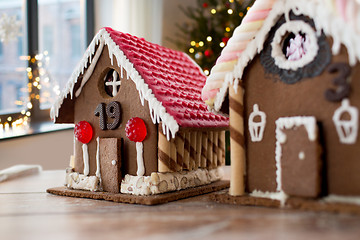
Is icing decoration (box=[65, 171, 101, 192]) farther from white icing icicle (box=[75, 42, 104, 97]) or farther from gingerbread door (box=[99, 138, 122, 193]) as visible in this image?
white icing icicle (box=[75, 42, 104, 97])

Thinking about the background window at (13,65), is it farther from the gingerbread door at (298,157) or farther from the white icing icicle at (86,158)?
the gingerbread door at (298,157)

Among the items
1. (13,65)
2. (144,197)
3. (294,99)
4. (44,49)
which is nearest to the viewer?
(294,99)

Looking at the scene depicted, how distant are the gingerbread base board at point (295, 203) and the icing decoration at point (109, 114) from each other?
42cm

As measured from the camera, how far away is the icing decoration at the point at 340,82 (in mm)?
1031

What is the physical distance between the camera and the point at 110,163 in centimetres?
141

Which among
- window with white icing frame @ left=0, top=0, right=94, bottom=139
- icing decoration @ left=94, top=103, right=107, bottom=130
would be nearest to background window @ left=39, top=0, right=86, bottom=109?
window with white icing frame @ left=0, top=0, right=94, bottom=139

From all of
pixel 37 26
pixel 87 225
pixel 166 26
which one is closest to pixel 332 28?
pixel 87 225

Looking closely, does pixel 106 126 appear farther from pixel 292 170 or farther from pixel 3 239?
pixel 292 170

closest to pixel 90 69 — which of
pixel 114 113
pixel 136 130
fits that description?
pixel 114 113

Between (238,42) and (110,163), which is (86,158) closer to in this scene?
(110,163)

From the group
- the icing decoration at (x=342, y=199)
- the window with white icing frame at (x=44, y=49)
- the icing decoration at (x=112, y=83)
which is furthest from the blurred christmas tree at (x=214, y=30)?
the icing decoration at (x=342, y=199)

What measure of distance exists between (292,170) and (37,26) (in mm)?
2340

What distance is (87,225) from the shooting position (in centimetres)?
106

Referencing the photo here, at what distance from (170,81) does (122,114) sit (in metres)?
0.22
